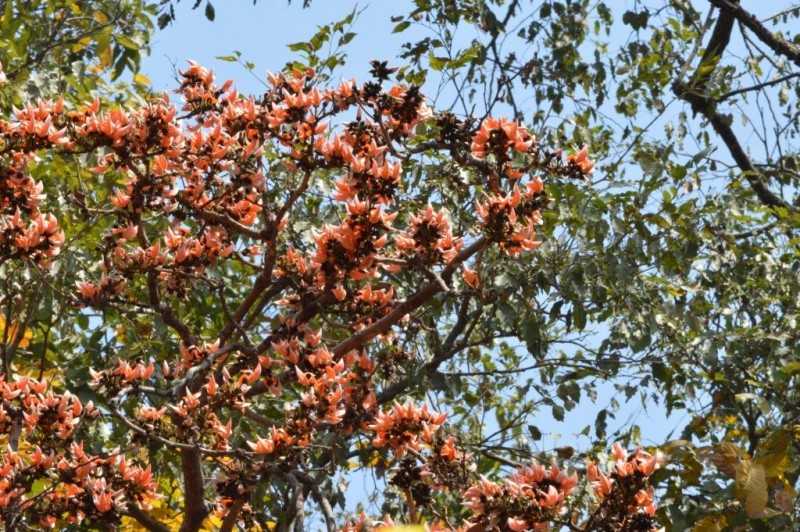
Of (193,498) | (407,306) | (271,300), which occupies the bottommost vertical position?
(193,498)

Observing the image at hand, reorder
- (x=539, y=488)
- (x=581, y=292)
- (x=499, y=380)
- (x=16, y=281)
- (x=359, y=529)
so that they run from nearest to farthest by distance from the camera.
Result: (x=539, y=488) → (x=359, y=529) → (x=581, y=292) → (x=16, y=281) → (x=499, y=380)

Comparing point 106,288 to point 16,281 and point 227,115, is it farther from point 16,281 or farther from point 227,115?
point 16,281

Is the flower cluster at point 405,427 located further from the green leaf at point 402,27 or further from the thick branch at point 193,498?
the green leaf at point 402,27

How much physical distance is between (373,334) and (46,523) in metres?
1.13

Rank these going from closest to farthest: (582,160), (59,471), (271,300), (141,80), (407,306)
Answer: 1. (59,471)
2. (407,306)
3. (582,160)
4. (271,300)
5. (141,80)

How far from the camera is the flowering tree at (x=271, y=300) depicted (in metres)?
3.51

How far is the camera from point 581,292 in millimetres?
4223

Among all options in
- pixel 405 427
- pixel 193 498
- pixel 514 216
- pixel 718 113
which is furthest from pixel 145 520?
pixel 718 113

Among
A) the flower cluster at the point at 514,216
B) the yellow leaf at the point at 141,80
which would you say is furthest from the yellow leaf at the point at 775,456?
the yellow leaf at the point at 141,80

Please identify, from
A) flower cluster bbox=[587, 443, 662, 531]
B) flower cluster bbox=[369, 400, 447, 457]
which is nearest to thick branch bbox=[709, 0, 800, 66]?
flower cluster bbox=[369, 400, 447, 457]

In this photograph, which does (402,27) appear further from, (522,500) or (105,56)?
(522,500)

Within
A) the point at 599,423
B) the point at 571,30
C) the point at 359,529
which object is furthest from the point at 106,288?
the point at 571,30

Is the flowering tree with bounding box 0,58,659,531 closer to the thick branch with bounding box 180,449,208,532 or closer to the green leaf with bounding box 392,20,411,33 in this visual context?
the thick branch with bounding box 180,449,208,532

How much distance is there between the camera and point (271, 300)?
15.9 ft
